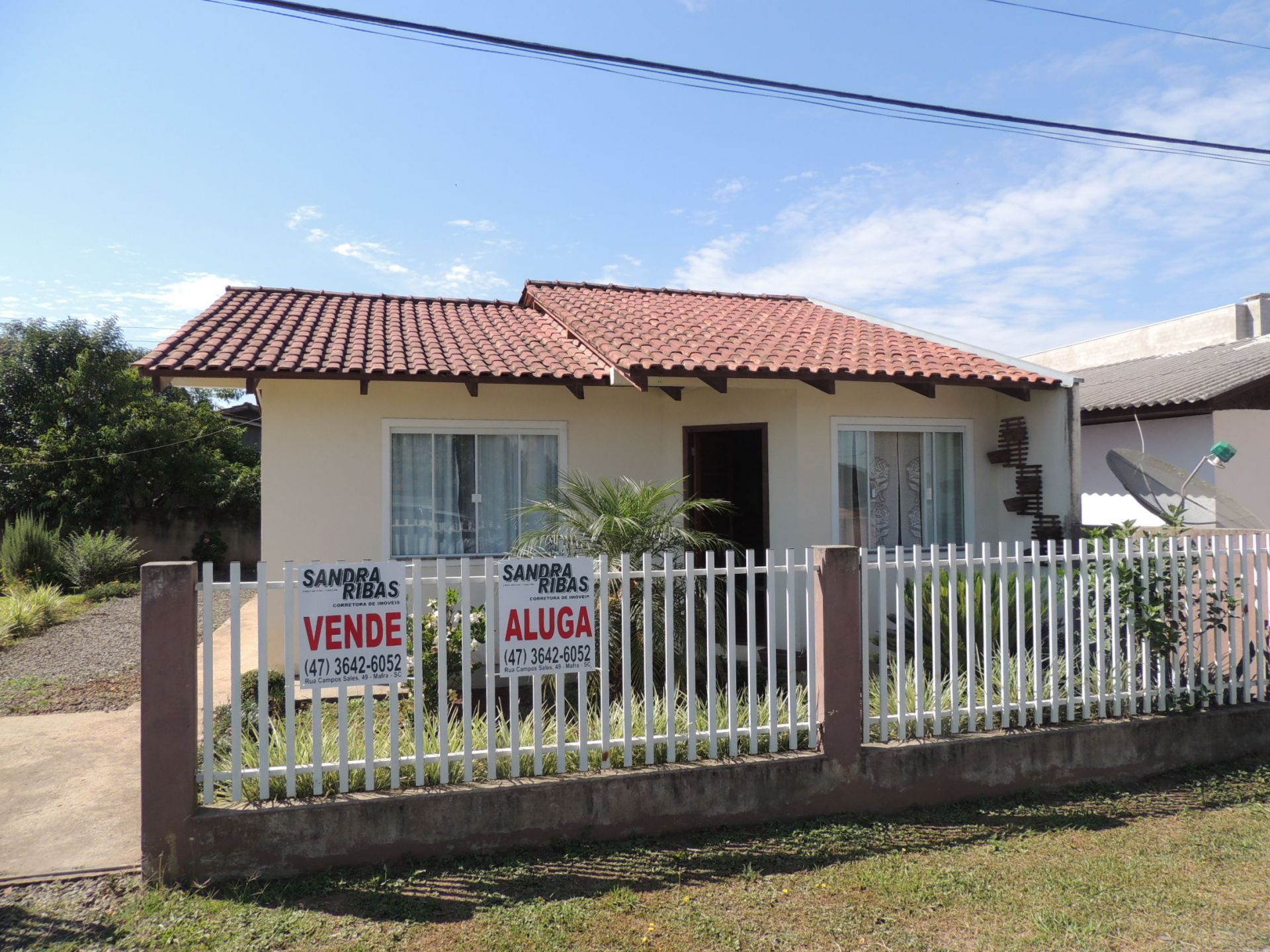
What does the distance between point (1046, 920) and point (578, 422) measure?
19.8 feet

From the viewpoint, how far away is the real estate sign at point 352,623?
4289mm

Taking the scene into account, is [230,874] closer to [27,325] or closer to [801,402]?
[801,402]

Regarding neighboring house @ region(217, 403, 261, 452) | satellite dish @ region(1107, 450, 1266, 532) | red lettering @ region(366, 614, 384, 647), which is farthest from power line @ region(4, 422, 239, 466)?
satellite dish @ region(1107, 450, 1266, 532)

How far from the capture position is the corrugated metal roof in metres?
11.0

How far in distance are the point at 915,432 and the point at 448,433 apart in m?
4.80

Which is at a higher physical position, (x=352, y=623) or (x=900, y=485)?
(x=900, y=485)

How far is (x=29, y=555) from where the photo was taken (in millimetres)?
14586

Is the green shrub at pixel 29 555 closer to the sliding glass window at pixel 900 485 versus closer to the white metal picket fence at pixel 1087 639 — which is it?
the sliding glass window at pixel 900 485

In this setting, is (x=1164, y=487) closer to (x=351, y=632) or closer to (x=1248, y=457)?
(x=1248, y=457)

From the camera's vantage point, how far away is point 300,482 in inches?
307

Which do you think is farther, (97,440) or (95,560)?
(97,440)

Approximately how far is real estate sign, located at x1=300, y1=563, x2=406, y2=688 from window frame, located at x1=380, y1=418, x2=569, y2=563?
326 cm

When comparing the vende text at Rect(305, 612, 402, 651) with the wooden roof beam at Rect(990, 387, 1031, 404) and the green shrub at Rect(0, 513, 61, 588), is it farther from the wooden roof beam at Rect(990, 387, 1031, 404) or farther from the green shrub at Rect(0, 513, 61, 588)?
the green shrub at Rect(0, 513, 61, 588)

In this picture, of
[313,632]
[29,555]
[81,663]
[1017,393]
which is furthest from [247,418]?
[313,632]
